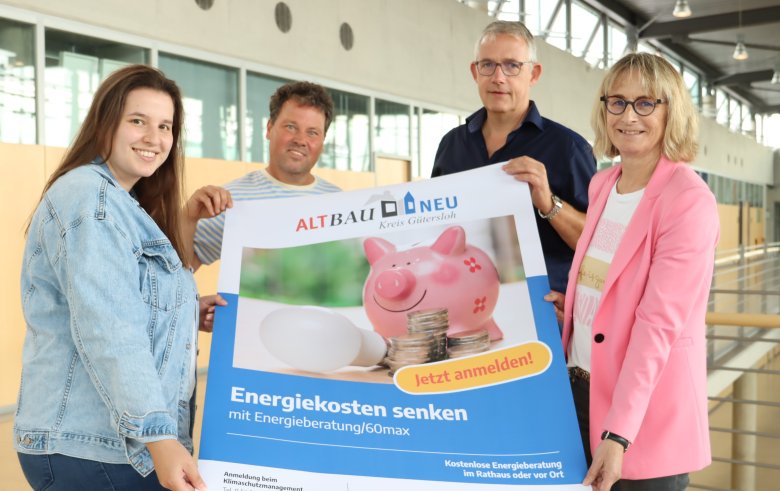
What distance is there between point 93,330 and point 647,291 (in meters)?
1.01

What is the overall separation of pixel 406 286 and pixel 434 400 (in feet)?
0.86

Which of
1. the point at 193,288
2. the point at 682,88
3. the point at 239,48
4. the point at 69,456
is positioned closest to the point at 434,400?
the point at 193,288

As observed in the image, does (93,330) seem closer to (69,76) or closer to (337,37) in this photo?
(69,76)

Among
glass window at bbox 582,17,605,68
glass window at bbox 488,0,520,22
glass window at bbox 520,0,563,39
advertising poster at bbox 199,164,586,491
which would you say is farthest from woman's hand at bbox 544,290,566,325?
glass window at bbox 582,17,605,68

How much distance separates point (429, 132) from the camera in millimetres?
10141

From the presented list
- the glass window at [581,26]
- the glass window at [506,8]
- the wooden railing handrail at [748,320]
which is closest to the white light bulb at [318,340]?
the wooden railing handrail at [748,320]

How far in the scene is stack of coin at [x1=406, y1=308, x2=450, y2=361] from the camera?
65.3 inches

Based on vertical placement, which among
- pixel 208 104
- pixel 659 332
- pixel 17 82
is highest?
pixel 208 104

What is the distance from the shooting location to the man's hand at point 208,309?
1.74 meters

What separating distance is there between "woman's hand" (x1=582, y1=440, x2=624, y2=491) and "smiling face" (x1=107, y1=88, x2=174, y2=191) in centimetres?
102

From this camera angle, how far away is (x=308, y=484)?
1.55 meters

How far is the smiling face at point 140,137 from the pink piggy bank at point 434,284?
53 cm

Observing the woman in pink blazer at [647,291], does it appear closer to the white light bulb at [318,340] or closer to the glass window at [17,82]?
the white light bulb at [318,340]

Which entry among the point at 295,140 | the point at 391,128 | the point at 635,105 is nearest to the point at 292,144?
the point at 295,140
